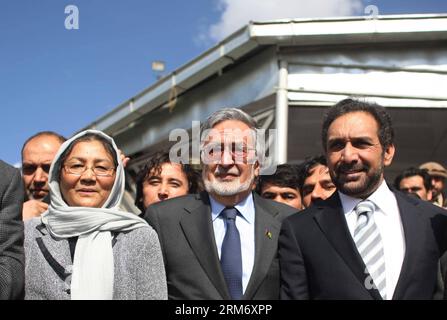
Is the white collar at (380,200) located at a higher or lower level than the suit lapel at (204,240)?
higher

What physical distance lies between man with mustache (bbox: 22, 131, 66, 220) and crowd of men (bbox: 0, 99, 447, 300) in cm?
57

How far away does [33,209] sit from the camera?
12.1ft

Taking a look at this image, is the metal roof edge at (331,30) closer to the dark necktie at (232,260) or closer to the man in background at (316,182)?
the man in background at (316,182)

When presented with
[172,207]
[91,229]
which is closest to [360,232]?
[172,207]

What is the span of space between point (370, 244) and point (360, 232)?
93 millimetres

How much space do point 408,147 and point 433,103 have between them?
3.25 metres

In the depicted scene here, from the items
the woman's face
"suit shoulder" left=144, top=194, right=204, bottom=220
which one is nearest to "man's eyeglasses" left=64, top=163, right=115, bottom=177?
the woman's face

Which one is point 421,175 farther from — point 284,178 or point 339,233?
point 339,233

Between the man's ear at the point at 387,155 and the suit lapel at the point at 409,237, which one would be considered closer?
the suit lapel at the point at 409,237

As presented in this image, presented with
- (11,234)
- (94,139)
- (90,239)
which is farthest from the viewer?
(94,139)

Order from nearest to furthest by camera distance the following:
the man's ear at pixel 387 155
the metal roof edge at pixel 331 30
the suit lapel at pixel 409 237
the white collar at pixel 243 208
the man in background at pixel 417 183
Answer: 1. the suit lapel at pixel 409 237
2. the man's ear at pixel 387 155
3. the white collar at pixel 243 208
4. the man in background at pixel 417 183
5. the metal roof edge at pixel 331 30

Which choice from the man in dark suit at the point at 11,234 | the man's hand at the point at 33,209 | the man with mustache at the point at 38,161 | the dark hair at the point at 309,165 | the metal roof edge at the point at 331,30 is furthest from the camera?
the metal roof edge at the point at 331,30

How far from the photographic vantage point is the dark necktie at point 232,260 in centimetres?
306

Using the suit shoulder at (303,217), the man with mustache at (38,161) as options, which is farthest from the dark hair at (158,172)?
the suit shoulder at (303,217)
